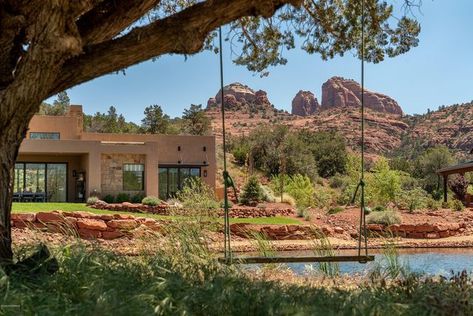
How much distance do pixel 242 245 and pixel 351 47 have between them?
21.9ft

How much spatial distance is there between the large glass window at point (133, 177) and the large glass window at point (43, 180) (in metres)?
3.23

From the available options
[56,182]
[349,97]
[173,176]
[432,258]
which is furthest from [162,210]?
[349,97]

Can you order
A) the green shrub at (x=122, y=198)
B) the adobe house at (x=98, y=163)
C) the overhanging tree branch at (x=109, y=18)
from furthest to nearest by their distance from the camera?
the adobe house at (x=98, y=163)
the green shrub at (x=122, y=198)
the overhanging tree branch at (x=109, y=18)

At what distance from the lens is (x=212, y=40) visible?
339 inches

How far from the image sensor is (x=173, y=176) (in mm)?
28156

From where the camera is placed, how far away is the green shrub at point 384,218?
18625mm

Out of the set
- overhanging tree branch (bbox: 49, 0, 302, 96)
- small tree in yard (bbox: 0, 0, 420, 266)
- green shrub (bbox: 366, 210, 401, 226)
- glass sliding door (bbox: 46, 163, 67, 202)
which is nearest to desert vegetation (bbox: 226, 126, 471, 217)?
green shrub (bbox: 366, 210, 401, 226)

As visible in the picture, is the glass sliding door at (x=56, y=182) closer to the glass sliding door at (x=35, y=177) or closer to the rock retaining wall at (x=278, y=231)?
the glass sliding door at (x=35, y=177)

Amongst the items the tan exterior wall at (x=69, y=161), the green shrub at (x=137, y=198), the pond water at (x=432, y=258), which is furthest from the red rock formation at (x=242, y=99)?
the pond water at (x=432, y=258)

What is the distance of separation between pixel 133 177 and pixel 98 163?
168 cm

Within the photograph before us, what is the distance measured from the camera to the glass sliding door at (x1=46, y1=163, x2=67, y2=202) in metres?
26.5

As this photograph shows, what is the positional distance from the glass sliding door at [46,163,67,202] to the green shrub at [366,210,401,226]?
14.1 meters

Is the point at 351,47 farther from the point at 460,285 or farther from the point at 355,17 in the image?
the point at 460,285

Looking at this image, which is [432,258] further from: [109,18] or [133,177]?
[133,177]
